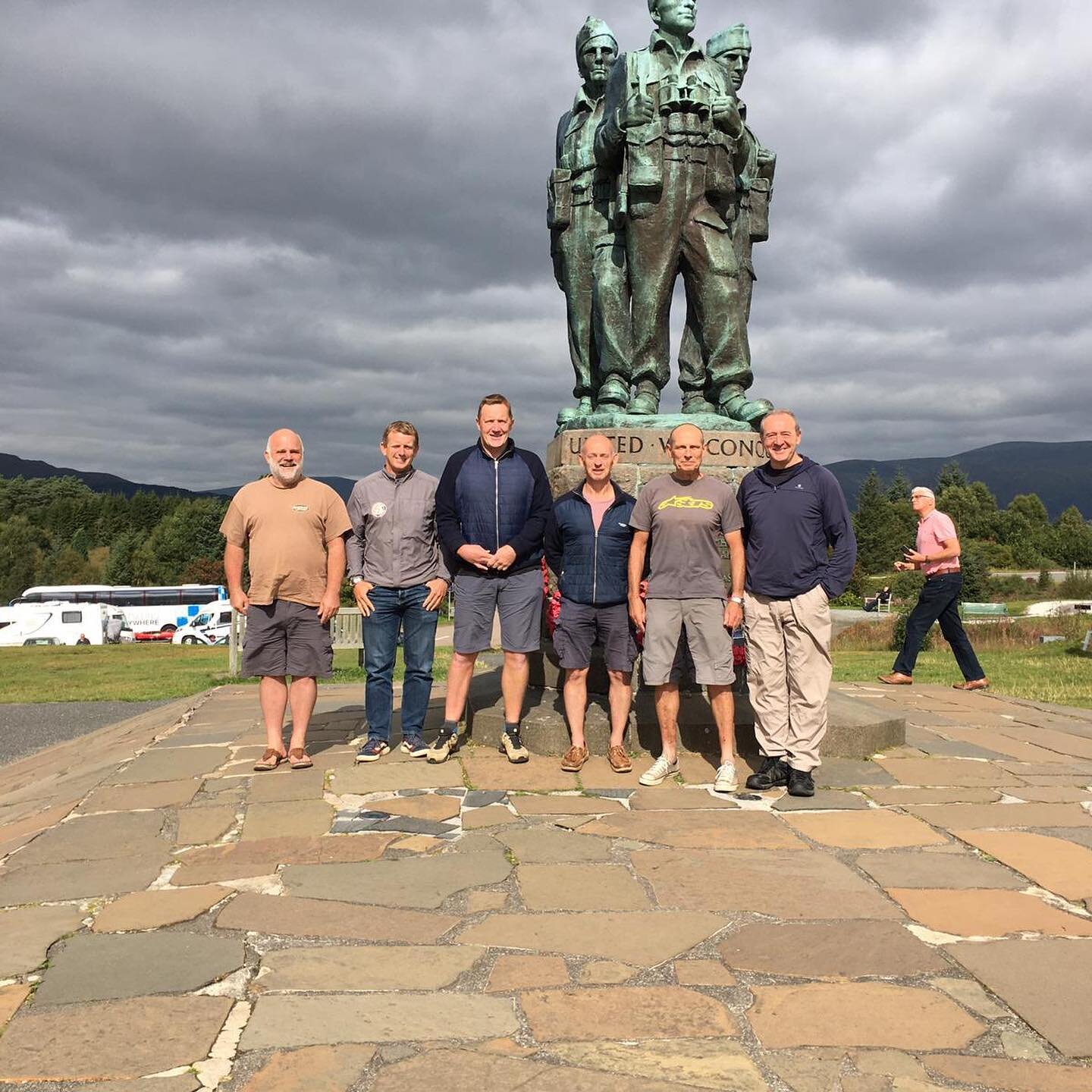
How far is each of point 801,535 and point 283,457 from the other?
2.55 m

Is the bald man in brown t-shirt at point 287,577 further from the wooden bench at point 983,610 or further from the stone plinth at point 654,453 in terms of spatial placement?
the wooden bench at point 983,610

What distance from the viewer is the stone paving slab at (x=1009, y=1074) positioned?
1.96m

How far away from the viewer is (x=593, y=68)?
6922 millimetres

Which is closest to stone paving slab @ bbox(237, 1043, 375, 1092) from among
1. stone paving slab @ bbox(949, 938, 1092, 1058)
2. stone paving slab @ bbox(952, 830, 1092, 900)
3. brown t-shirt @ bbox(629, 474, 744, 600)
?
stone paving slab @ bbox(949, 938, 1092, 1058)

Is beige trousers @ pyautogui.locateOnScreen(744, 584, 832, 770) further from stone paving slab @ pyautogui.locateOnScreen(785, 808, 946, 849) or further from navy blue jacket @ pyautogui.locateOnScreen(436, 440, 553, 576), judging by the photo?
navy blue jacket @ pyautogui.locateOnScreen(436, 440, 553, 576)

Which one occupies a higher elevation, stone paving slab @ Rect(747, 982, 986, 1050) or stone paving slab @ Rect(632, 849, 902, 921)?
stone paving slab @ Rect(747, 982, 986, 1050)

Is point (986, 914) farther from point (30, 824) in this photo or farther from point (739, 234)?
point (739, 234)

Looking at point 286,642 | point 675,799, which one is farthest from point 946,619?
point 286,642

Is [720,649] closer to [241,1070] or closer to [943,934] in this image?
[943,934]

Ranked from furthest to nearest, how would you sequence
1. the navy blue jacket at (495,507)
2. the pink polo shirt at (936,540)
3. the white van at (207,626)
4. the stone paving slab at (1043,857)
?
1. the white van at (207,626)
2. the pink polo shirt at (936,540)
3. the navy blue jacket at (495,507)
4. the stone paving slab at (1043,857)

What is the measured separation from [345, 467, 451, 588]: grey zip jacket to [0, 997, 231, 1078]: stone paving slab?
2.89 metres

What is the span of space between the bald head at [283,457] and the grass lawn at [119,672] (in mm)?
5985

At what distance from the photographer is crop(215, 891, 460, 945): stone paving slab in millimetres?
2791

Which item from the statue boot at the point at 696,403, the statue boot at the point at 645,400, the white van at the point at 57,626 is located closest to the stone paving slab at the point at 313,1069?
the statue boot at the point at 645,400
